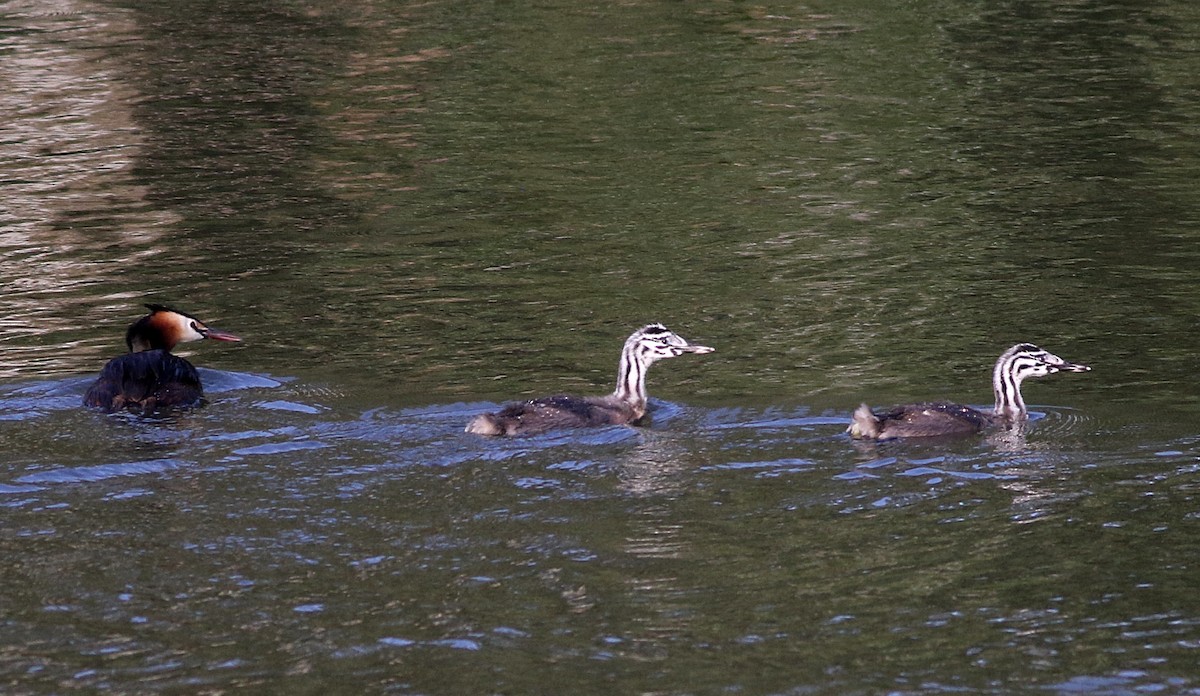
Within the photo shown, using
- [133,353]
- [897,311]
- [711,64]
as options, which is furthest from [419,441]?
[711,64]

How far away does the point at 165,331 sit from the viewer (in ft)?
Result: 46.0

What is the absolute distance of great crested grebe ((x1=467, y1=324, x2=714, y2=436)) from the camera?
1180cm

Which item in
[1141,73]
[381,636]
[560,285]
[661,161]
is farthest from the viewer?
[1141,73]

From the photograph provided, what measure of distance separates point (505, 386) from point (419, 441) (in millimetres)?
1778

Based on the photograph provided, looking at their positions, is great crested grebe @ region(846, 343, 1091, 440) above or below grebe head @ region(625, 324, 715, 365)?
below

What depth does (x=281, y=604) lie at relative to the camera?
889 centimetres

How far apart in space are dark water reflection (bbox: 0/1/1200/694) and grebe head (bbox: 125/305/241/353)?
0.49 metres

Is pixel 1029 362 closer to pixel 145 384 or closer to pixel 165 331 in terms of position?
pixel 145 384

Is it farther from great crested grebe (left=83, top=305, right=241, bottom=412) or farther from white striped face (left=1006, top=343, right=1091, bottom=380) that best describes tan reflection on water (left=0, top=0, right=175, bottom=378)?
white striped face (left=1006, top=343, right=1091, bottom=380)

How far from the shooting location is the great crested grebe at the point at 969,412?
1145cm

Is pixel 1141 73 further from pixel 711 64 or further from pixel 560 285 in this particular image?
pixel 560 285

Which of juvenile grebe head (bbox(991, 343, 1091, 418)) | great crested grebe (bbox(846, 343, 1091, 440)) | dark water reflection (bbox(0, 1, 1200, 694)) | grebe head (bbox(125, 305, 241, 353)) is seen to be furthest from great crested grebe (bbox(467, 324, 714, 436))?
grebe head (bbox(125, 305, 241, 353))

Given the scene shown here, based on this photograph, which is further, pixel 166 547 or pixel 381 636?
pixel 166 547

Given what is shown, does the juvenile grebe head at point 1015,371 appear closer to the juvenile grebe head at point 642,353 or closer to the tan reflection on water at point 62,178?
the juvenile grebe head at point 642,353
